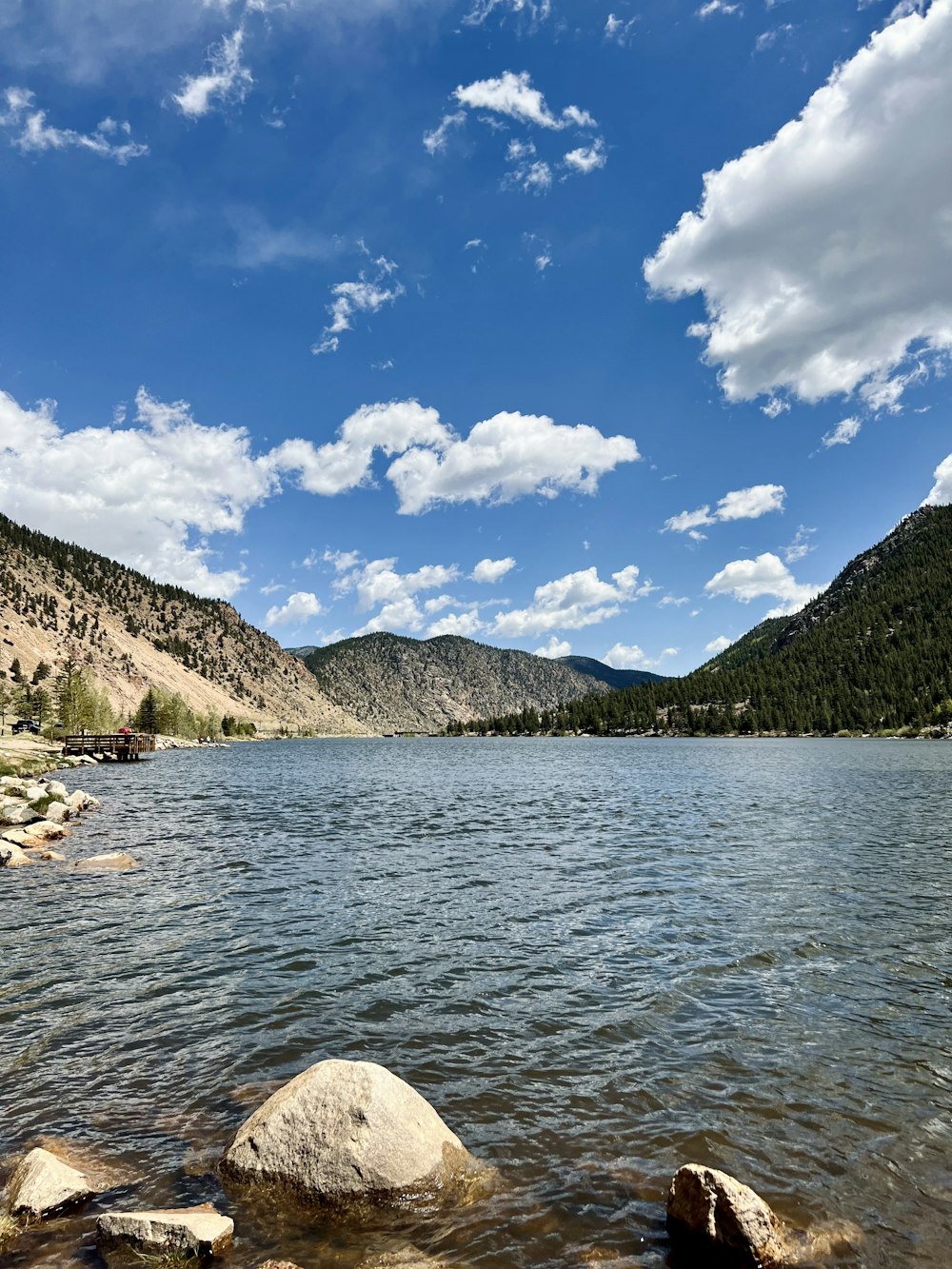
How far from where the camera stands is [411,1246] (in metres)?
7.97

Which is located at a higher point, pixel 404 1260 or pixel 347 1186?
pixel 347 1186

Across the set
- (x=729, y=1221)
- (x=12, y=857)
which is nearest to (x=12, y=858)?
(x=12, y=857)

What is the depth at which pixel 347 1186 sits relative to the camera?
884cm

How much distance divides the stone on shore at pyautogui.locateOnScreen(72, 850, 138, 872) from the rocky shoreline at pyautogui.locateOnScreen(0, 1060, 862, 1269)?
65.8 feet

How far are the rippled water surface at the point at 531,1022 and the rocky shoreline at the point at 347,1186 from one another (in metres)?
0.31

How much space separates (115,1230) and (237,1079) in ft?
14.2

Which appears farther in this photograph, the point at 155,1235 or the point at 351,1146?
the point at 351,1146

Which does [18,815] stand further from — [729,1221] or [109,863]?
[729,1221]

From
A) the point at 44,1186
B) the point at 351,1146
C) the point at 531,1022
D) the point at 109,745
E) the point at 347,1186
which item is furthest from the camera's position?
the point at 109,745

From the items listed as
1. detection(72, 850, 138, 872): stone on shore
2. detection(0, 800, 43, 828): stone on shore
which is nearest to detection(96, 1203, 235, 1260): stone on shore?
detection(72, 850, 138, 872): stone on shore

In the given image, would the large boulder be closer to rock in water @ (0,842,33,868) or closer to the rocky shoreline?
the rocky shoreline

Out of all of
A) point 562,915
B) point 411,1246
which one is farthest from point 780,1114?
point 562,915

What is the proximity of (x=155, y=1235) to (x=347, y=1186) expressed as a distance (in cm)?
229

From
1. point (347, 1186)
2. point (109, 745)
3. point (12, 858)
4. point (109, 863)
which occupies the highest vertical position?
point (109, 745)
